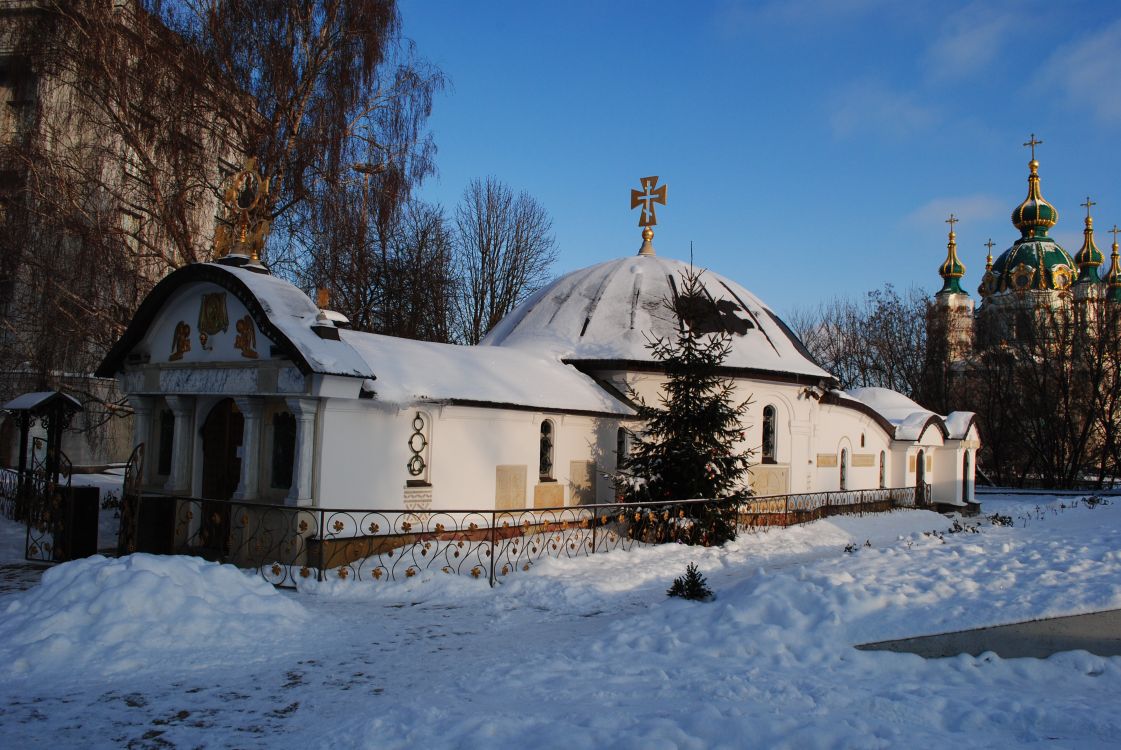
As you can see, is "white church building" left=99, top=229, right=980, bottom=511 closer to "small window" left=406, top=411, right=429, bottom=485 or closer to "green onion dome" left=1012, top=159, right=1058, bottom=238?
"small window" left=406, top=411, right=429, bottom=485

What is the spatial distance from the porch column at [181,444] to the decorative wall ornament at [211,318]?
124cm

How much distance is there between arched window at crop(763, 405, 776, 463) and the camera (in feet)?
67.5

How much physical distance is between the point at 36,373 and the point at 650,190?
15962 millimetres

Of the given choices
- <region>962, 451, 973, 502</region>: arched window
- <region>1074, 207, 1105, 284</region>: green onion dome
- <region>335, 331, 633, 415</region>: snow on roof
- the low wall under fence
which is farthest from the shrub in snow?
<region>1074, 207, 1105, 284</region>: green onion dome

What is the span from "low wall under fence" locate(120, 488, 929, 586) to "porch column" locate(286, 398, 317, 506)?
→ 0.24 metres

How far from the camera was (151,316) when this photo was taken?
13961mm

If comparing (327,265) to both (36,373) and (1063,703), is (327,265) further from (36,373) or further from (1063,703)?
(1063,703)

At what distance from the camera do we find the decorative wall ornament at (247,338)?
12.5 m

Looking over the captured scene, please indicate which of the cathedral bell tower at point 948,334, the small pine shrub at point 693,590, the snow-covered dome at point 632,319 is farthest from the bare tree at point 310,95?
the cathedral bell tower at point 948,334

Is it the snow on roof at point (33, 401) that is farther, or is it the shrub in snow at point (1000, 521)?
the shrub in snow at point (1000, 521)

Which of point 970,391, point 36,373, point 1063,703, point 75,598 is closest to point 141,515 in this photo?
point 75,598

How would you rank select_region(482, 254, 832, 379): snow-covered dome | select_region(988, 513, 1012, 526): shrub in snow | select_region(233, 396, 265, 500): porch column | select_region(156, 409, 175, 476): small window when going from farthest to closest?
select_region(988, 513, 1012, 526): shrub in snow < select_region(482, 254, 832, 379): snow-covered dome < select_region(156, 409, 175, 476): small window < select_region(233, 396, 265, 500): porch column

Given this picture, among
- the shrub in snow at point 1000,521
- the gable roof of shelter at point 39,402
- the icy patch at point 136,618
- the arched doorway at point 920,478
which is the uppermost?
the gable roof of shelter at point 39,402

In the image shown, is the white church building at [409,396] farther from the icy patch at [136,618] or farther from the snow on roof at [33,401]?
the icy patch at [136,618]
